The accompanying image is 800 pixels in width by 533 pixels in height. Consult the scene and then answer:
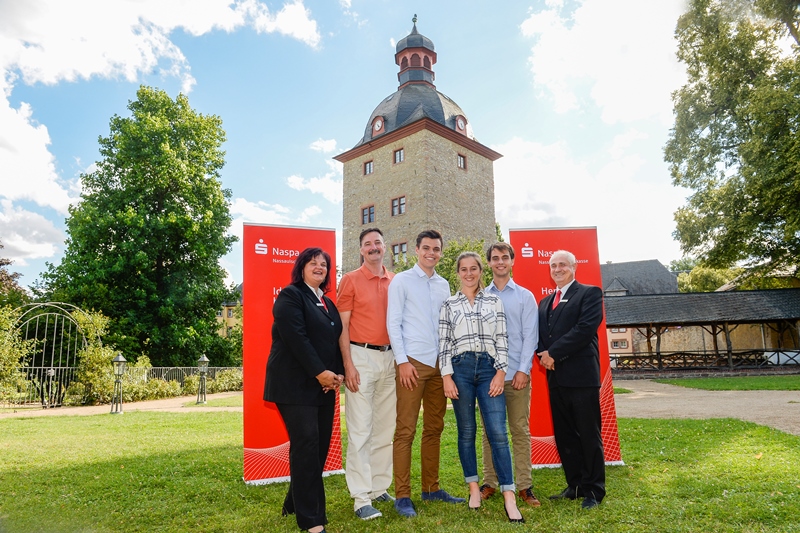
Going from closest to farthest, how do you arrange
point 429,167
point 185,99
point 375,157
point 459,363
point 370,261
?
point 459,363
point 370,261
point 185,99
point 429,167
point 375,157

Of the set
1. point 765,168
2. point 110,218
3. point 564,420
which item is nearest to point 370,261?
point 564,420

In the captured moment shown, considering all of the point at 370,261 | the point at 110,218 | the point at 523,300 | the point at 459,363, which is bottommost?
the point at 459,363

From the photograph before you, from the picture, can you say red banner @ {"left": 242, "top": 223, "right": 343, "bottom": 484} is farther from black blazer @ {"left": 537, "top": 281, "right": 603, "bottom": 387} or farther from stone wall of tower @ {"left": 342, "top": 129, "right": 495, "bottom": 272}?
stone wall of tower @ {"left": 342, "top": 129, "right": 495, "bottom": 272}

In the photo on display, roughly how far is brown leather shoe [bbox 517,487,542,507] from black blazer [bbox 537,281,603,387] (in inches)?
34.5

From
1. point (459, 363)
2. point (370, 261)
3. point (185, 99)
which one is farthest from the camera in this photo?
point (185, 99)

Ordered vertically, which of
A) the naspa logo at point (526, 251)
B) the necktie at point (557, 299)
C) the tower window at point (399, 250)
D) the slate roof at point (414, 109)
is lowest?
the necktie at point (557, 299)

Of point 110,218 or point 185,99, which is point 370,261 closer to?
point 110,218

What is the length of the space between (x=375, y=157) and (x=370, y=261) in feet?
93.6

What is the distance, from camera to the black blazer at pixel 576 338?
408 cm

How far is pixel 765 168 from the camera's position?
20109mm

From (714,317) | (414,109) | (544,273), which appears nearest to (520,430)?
(544,273)

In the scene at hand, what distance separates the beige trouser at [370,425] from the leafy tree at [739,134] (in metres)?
20.7

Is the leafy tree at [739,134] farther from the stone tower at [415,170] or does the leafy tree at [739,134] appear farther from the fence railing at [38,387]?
the fence railing at [38,387]

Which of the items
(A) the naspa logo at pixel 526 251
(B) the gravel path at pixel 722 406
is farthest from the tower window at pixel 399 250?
(A) the naspa logo at pixel 526 251
